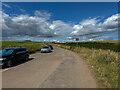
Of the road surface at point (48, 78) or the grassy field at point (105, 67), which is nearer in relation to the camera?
the road surface at point (48, 78)

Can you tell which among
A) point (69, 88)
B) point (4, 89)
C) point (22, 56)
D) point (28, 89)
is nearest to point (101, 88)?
point (69, 88)

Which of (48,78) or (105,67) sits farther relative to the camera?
(105,67)

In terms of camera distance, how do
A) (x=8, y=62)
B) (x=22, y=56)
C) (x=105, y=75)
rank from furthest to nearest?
1. (x=22, y=56)
2. (x=8, y=62)
3. (x=105, y=75)

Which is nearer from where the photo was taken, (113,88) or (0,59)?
(113,88)

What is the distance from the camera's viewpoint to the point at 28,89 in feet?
10.9

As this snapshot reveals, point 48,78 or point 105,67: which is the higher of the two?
point 105,67

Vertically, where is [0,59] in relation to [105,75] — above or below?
above

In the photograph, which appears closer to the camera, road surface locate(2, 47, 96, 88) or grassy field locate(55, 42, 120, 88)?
road surface locate(2, 47, 96, 88)

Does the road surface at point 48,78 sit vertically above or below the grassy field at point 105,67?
below

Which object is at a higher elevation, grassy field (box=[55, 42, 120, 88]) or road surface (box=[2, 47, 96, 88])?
grassy field (box=[55, 42, 120, 88])

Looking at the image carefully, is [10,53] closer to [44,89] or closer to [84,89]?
[44,89]

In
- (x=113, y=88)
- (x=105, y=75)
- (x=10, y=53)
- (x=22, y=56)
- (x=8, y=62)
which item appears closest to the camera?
(x=113, y=88)

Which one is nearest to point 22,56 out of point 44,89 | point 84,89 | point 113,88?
point 44,89

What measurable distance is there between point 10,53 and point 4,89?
4.77 meters
